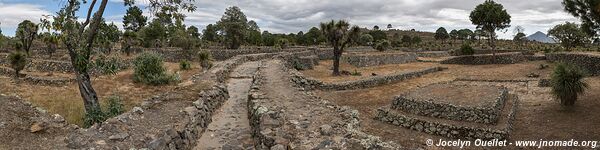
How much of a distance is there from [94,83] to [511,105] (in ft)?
85.1

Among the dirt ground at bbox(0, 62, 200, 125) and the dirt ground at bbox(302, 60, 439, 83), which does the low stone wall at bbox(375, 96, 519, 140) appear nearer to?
the dirt ground at bbox(0, 62, 200, 125)

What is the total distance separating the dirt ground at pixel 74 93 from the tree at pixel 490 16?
37.6 metres

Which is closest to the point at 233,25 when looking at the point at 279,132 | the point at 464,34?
the point at 279,132

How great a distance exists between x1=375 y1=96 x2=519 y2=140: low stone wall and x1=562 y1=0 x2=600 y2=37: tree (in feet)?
21.2

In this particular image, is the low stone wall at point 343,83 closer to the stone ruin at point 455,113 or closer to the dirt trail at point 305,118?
the dirt trail at point 305,118

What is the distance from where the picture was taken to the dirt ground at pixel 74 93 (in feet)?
60.0

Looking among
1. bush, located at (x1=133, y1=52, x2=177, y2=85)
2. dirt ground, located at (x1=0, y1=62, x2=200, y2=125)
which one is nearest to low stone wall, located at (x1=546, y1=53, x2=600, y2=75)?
bush, located at (x1=133, y1=52, x2=177, y2=85)

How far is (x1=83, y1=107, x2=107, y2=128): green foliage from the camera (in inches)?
550

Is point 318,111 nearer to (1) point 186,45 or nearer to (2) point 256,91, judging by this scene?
(2) point 256,91

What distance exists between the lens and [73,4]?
46.5 feet

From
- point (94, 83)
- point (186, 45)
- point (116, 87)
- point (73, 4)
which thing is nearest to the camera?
point (73, 4)

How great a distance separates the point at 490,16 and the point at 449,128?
36362 mm

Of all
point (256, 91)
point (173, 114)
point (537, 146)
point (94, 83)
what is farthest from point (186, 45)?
point (537, 146)

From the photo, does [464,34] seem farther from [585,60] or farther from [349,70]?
[349,70]
